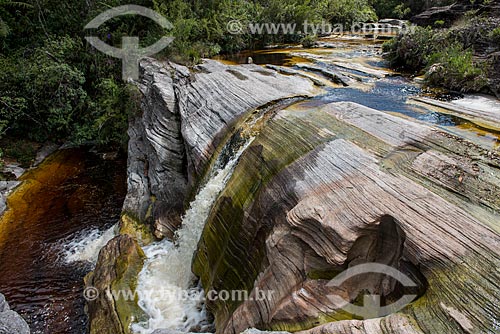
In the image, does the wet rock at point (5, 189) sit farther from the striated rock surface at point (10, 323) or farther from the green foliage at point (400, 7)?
the green foliage at point (400, 7)

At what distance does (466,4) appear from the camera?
1684 centimetres

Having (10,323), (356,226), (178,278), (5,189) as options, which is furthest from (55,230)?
(356,226)

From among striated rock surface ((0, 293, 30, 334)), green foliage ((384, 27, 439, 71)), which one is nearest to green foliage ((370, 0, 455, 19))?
green foliage ((384, 27, 439, 71))

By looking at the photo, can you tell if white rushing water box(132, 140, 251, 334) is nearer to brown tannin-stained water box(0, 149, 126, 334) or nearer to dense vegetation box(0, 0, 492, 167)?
brown tannin-stained water box(0, 149, 126, 334)

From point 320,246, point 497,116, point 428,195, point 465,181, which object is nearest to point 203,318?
point 320,246

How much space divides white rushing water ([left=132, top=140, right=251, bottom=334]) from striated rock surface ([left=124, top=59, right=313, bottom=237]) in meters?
0.94

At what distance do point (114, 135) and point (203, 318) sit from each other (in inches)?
450

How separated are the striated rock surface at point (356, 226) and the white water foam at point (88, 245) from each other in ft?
15.1

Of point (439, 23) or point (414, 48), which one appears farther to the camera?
point (439, 23)

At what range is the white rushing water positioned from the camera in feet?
22.3

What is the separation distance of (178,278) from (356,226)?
499cm

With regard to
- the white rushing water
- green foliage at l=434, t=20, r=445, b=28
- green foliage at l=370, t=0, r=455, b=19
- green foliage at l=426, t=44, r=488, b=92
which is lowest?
the white rushing water

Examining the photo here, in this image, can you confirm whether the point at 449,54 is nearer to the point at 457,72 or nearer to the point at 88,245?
the point at 457,72

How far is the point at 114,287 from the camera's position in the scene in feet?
24.1
